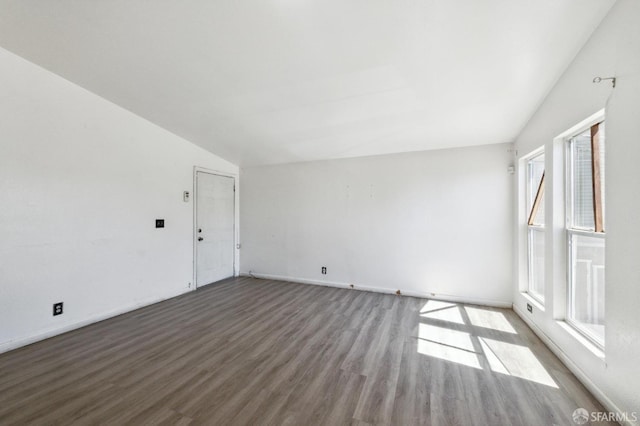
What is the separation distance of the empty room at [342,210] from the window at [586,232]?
24 millimetres

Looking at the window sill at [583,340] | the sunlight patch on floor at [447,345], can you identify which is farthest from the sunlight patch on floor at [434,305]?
the window sill at [583,340]

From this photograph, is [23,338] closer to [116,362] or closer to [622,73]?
[116,362]

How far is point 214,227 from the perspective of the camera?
16.1 feet

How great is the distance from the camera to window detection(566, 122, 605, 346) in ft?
6.51

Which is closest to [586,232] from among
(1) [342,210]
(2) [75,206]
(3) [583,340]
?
(3) [583,340]

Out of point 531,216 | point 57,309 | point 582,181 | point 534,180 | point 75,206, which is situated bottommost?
point 57,309

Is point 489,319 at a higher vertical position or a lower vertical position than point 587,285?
lower

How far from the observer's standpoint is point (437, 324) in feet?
10.2

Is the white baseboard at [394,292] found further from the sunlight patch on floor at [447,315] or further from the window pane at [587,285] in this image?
the window pane at [587,285]

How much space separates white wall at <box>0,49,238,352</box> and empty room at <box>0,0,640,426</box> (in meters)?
0.02

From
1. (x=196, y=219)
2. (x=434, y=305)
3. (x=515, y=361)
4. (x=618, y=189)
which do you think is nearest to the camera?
(x=618, y=189)

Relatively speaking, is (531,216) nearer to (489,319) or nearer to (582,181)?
(582,181)

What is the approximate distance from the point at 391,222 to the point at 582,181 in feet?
7.86

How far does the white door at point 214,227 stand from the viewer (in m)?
4.60
